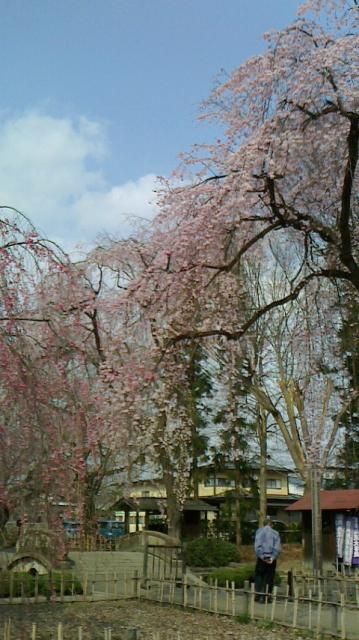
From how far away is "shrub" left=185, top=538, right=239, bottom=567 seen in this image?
19906 millimetres

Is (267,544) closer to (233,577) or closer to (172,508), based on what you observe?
(233,577)

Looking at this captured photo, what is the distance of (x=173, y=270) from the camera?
8.08 metres

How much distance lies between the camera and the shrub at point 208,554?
1991 centimetres

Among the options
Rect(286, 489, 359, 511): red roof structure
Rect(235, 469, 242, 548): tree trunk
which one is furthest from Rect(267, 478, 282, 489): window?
Rect(286, 489, 359, 511): red roof structure

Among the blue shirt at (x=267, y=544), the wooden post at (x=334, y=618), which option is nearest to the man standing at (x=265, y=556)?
the blue shirt at (x=267, y=544)

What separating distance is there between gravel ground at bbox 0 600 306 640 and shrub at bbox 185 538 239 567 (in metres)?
8.52

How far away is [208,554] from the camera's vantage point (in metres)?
20.0

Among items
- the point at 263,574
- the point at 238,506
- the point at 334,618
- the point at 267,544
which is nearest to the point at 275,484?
the point at 238,506

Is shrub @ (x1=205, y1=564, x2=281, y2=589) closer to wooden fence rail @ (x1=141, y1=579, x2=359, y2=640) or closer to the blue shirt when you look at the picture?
wooden fence rail @ (x1=141, y1=579, x2=359, y2=640)

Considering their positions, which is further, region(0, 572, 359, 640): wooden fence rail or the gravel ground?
region(0, 572, 359, 640): wooden fence rail

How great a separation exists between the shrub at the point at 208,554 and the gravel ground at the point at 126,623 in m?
8.52

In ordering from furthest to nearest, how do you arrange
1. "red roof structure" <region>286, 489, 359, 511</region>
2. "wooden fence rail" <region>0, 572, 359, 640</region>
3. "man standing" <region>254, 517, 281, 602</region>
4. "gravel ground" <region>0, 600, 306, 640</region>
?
"red roof structure" <region>286, 489, 359, 511</region>, "man standing" <region>254, 517, 281, 602</region>, "wooden fence rail" <region>0, 572, 359, 640</region>, "gravel ground" <region>0, 600, 306, 640</region>

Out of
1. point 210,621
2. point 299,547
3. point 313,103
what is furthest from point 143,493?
point 313,103

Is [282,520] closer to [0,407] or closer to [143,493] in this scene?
[143,493]
